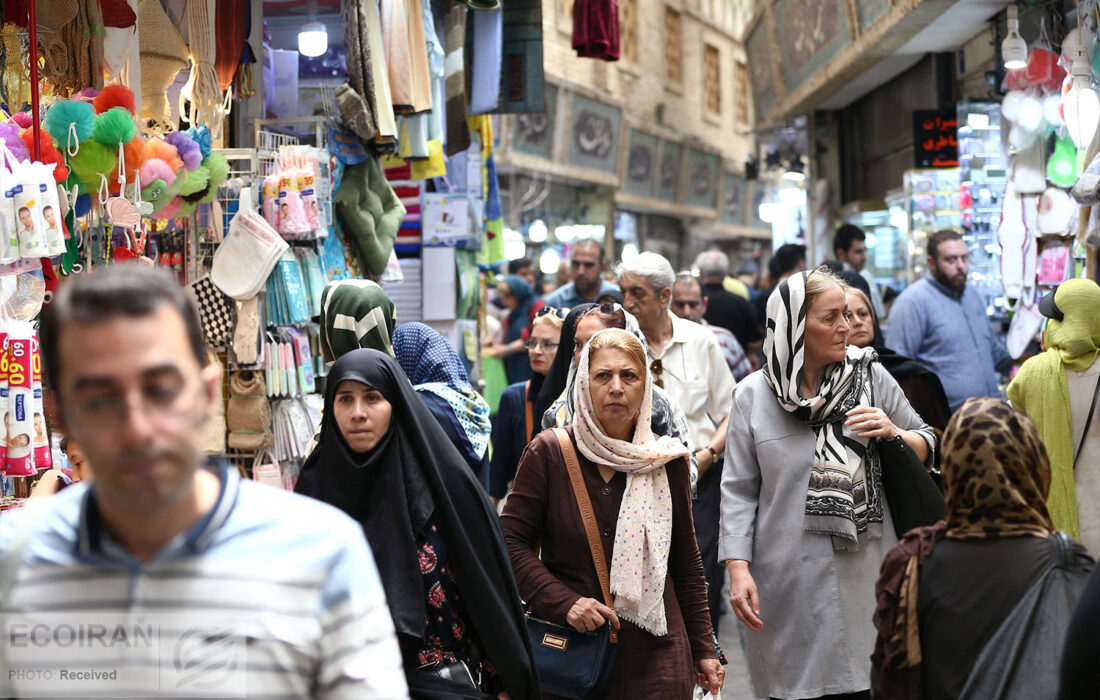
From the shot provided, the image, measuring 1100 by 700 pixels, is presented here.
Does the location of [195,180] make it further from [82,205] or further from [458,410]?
[458,410]

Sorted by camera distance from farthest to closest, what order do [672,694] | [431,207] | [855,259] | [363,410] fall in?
[855,259] → [431,207] → [672,694] → [363,410]

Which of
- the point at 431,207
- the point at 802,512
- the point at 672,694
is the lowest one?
the point at 672,694

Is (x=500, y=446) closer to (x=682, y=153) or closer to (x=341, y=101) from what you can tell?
(x=341, y=101)

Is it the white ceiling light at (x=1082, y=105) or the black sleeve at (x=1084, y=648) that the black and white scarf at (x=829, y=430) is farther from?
the white ceiling light at (x=1082, y=105)

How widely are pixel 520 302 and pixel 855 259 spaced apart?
2.77 meters

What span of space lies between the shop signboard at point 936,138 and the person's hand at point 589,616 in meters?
7.92

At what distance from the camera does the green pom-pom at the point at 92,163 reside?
15.1 feet

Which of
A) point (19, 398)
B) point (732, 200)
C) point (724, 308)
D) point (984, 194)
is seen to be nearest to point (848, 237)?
point (984, 194)

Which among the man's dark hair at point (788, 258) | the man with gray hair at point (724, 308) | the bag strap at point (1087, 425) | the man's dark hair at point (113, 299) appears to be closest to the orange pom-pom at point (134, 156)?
the man's dark hair at point (113, 299)

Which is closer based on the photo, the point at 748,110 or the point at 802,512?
the point at 802,512

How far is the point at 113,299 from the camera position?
1.72 meters

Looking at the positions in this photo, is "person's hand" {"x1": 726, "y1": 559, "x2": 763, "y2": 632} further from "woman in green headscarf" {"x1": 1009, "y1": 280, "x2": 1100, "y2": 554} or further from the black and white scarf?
"woman in green headscarf" {"x1": 1009, "y1": 280, "x2": 1100, "y2": 554}

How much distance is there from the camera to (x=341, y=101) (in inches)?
275

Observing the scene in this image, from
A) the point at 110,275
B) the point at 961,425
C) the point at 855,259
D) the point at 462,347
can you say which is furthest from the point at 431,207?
the point at 110,275
